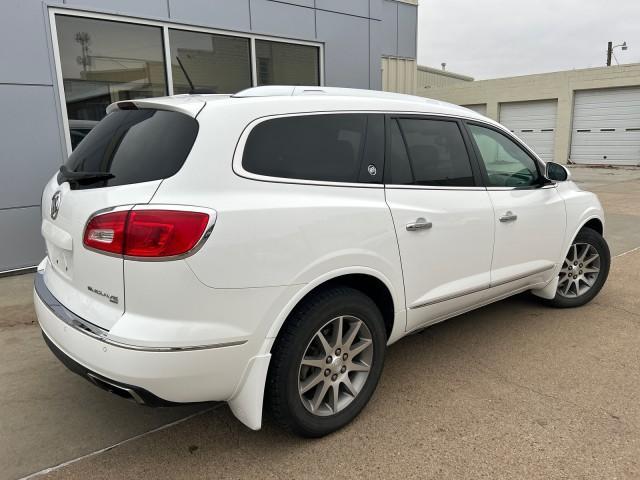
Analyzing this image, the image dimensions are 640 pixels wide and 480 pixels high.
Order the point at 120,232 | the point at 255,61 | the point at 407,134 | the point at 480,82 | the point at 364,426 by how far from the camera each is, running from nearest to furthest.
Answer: the point at 120,232 < the point at 364,426 < the point at 407,134 < the point at 255,61 < the point at 480,82

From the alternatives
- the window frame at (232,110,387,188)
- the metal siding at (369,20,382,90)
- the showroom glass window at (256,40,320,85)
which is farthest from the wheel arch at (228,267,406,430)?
the metal siding at (369,20,382,90)

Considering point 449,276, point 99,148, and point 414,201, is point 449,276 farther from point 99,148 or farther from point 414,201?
point 99,148

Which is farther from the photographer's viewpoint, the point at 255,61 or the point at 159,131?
the point at 255,61

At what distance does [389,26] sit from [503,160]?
581 centimetres

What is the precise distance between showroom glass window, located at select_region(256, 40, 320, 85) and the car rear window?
16.3ft

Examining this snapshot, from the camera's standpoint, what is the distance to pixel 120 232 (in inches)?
81.1

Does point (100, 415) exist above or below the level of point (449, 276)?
below

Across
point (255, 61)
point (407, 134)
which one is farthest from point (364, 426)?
point (255, 61)

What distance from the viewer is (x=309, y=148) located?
8.27 feet

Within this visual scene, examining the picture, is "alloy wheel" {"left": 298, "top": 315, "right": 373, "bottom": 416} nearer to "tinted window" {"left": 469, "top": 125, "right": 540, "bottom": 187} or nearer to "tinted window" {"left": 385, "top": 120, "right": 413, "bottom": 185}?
"tinted window" {"left": 385, "top": 120, "right": 413, "bottom": 185}

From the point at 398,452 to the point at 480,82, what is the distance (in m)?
26.1

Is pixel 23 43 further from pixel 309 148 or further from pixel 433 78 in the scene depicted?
pixel 433 78

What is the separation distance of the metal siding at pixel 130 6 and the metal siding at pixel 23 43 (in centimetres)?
42

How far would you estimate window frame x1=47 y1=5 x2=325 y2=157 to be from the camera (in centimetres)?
554
